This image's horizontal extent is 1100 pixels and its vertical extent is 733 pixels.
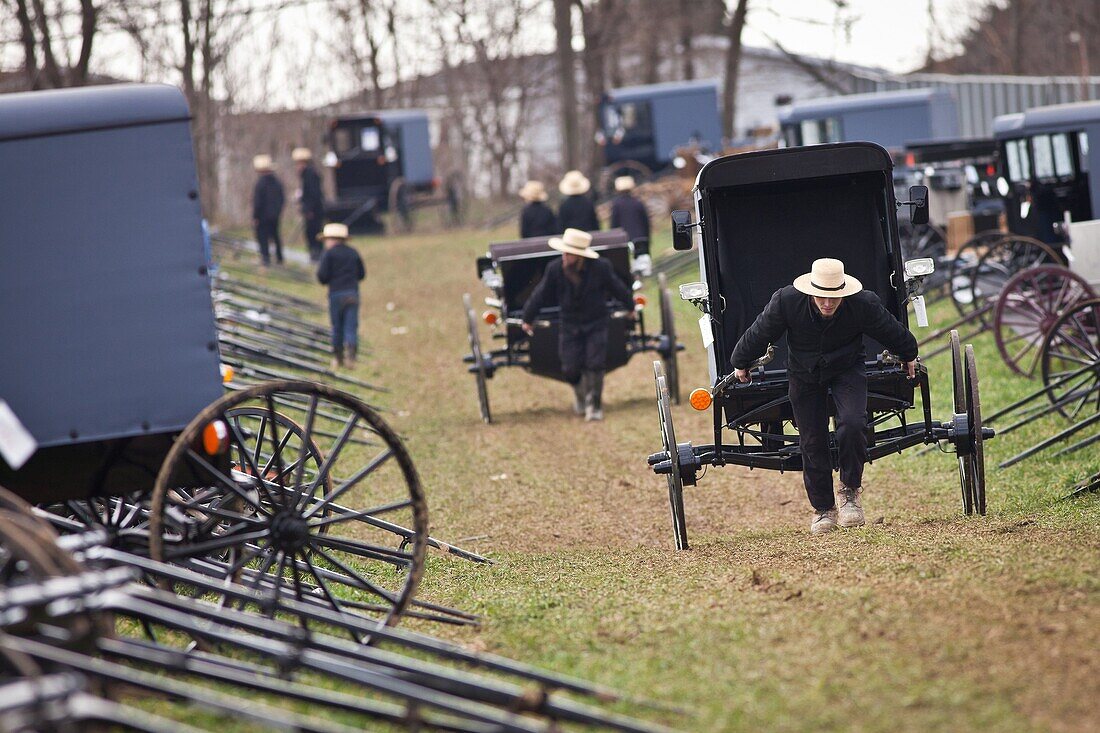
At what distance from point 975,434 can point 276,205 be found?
21.3m

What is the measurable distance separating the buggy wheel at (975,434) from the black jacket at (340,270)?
34.8 ft

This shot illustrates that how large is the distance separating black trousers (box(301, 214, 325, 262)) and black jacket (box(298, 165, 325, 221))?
0.25 feet

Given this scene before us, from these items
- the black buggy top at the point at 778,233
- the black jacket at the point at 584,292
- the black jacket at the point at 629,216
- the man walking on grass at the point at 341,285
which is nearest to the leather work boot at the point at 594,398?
the black jacket at the point at 584,292

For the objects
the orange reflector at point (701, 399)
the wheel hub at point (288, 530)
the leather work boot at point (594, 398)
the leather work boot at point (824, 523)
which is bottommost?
the leather work boot at point (824, 523)

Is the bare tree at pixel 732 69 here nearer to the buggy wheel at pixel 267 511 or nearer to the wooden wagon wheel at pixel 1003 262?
the wooden wagon wheel at pixel 1003 262

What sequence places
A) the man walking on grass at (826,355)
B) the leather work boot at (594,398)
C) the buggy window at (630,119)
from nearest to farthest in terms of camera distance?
the man walking on grass at (826,355) < the leather work boot at (594,398) < the buggy window at (630,119)

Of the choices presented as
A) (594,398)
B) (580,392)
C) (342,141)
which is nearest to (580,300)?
(594,398)

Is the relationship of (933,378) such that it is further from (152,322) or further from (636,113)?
(636,113)

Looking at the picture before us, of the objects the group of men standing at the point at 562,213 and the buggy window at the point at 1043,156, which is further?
the group of men standing at the point at 562,213

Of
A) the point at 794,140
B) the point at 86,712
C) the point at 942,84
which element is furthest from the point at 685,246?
the point at 942,84

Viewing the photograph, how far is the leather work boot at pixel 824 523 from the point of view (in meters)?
8.73

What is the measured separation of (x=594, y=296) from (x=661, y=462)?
16.3 feet

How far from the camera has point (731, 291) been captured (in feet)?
31.9

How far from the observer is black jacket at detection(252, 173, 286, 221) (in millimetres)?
27375
